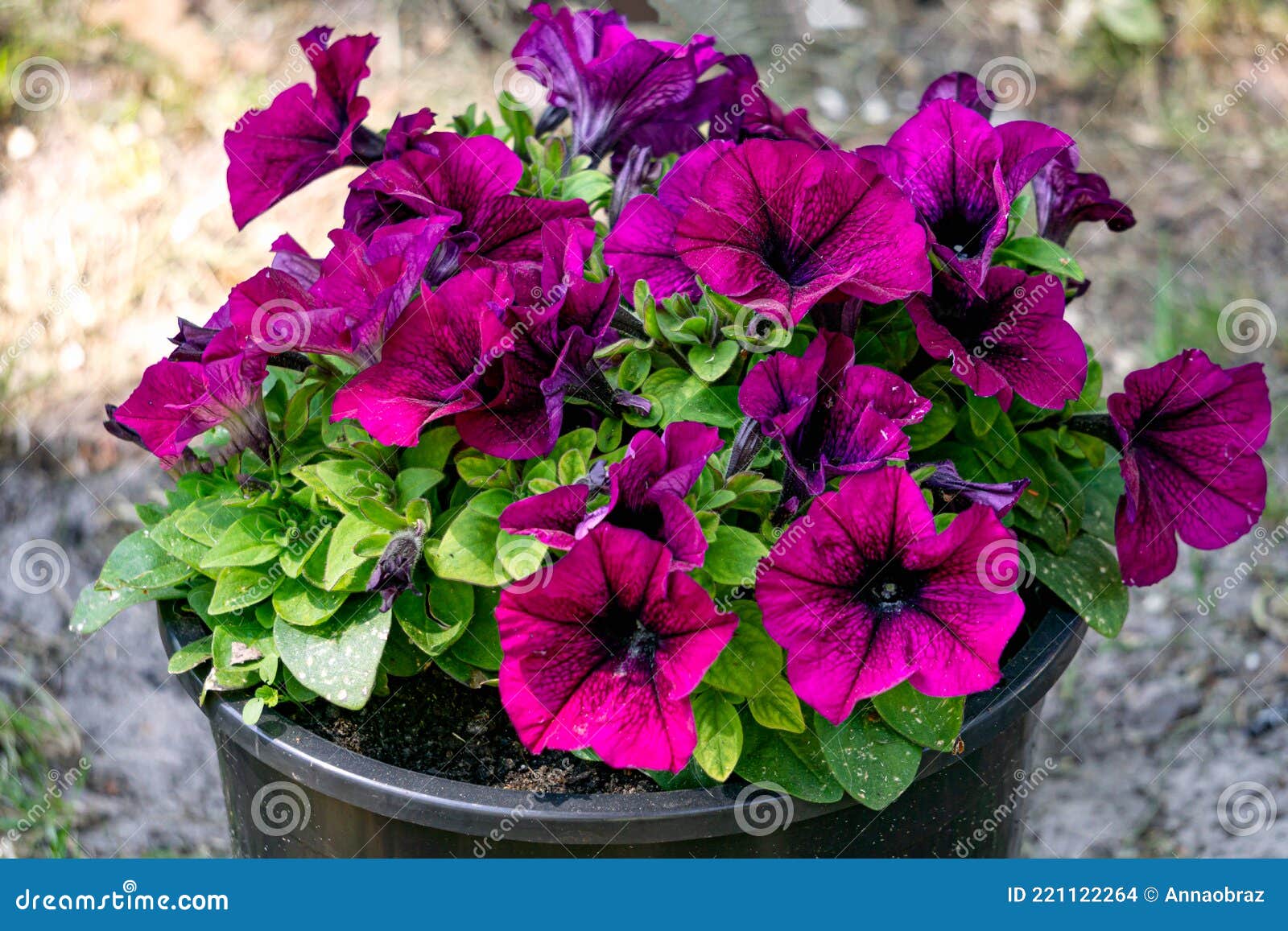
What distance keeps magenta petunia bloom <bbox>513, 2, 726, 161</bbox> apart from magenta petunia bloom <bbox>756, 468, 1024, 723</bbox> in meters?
0.64

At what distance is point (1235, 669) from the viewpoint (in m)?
2.47

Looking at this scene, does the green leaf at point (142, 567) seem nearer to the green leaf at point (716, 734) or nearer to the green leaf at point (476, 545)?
the green leaf at point (476, 545)

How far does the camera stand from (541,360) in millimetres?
1261

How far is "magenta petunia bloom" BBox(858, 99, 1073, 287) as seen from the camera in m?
1.36

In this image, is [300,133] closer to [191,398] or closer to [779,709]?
[191,398]

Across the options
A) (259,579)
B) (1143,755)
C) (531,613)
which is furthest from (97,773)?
(1143,755)

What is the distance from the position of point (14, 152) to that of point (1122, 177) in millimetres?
2922

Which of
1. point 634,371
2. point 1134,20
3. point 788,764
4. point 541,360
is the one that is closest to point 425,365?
point 541,360

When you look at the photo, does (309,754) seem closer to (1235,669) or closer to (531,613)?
(531,613)

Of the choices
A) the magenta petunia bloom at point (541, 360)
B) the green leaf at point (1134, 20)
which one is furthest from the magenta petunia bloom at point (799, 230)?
the green leaf at point (1134, 20)

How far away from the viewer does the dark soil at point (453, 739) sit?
4.47 ft

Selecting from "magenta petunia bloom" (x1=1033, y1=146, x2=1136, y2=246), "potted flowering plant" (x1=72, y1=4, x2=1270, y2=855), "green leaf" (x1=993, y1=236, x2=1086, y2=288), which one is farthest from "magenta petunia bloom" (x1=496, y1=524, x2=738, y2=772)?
"magenta petunia bloom" (x1=1033, y1=146, x2=1136, y2=246)

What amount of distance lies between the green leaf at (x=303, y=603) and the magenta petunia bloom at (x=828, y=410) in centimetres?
48

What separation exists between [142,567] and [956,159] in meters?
1.01
